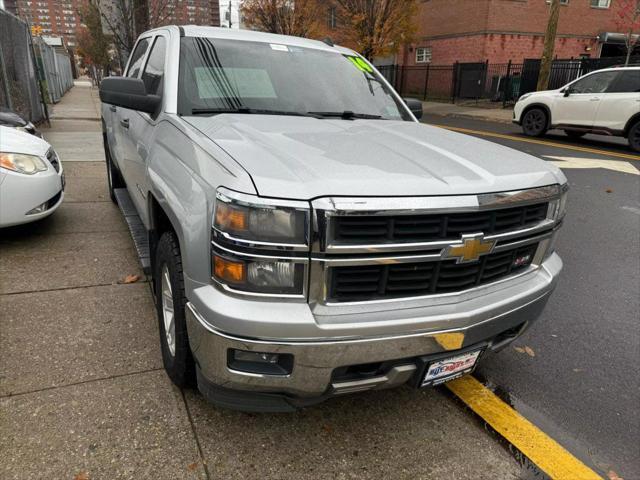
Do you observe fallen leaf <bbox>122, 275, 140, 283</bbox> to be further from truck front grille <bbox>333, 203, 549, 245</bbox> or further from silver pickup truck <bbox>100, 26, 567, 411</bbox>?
truck front grille <bbox>333, 203, 549, 245</bbox>

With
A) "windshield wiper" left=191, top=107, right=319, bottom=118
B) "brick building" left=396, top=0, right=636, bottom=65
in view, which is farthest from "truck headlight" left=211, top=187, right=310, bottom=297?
"brick building" left=396, top=0, right=636, bottom=65

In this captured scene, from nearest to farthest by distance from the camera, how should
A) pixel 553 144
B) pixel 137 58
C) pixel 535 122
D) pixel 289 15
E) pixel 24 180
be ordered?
pixel 24 180 → pixel 137 58 → pixel 553 144 → pixel 535 122 → pixel 289 15

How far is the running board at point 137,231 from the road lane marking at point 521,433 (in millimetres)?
2061

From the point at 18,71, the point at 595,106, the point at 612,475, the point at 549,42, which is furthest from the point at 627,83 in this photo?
the point at 18,71

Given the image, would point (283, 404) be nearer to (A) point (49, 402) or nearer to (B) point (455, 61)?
(A) point (49, 402)

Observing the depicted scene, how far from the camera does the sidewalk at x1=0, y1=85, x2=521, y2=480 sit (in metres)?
2.10

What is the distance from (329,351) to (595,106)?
A: 11.6m

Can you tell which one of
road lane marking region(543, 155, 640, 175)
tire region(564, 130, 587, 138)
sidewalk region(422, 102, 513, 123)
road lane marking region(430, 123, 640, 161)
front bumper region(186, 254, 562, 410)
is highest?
front bumper region(186, 254, 562, 410)

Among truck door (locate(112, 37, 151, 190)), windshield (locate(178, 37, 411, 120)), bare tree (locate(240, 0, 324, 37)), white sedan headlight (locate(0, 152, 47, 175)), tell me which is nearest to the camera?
windshield (locate(178, 37, 411, 120))

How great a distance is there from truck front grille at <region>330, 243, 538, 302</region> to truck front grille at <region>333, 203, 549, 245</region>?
111 millimetres

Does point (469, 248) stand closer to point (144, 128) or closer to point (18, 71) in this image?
point (144, 128)

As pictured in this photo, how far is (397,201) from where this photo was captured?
5.88 feet

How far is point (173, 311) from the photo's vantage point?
2.29 metres

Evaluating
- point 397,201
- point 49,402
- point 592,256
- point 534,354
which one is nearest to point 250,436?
point 49,402
